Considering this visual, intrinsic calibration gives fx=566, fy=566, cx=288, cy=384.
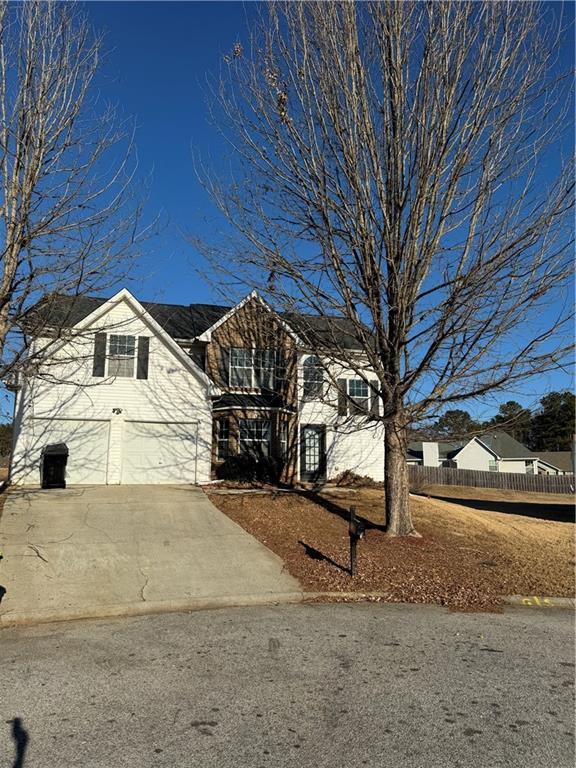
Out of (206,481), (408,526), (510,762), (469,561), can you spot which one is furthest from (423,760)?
(206,481)

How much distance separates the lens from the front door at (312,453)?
20.8m

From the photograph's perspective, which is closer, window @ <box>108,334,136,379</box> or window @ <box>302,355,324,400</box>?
window @ <box>302,355,324,400</box>

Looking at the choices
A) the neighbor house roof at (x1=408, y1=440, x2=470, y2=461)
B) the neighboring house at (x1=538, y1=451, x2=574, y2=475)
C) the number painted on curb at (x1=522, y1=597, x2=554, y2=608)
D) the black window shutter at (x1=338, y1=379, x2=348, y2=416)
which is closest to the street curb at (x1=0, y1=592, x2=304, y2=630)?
the number painted on curb at (x1=522, y1=597, x2=554, y2=608)

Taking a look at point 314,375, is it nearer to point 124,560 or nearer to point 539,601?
point 124,560

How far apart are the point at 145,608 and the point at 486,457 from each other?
47.9 m

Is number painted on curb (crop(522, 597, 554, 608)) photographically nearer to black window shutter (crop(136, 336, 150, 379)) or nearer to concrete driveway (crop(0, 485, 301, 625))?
concrete driveway (crop(0, 485, 301, 625))

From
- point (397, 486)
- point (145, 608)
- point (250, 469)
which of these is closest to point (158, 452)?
point (250, 469)

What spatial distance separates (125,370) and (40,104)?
32.1ft

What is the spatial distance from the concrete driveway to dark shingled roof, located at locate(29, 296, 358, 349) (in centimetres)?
396

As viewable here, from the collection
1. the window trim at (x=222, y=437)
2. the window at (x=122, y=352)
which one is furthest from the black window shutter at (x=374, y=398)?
the window at (x=122, y=352)

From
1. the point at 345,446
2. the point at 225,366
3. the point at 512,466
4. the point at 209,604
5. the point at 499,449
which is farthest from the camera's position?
the point at 499,449

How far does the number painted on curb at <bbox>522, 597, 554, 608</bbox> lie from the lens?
800cm

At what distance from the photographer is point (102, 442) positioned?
17.5 meters

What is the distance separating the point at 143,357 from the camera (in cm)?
1842
